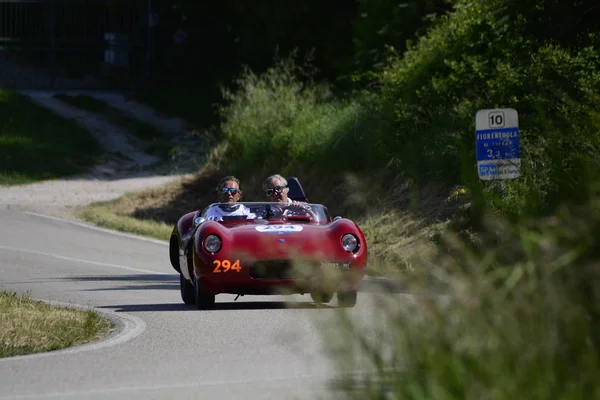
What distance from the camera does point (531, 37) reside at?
71.1 ft

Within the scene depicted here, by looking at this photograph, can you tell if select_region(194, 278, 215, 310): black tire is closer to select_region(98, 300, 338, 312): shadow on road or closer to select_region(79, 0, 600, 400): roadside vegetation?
select_region(98, 300, 338, 312): shadow on road

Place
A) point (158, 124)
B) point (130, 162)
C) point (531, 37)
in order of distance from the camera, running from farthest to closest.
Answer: point (158, 124) → point (130, 162) → point (531, 37)

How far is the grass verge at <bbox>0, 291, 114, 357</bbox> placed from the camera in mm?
11641

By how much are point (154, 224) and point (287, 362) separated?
21.0m

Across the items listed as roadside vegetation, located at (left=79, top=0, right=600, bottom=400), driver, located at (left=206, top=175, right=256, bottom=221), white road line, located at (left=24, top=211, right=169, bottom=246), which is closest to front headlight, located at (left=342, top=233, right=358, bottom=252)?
roadside vegetation, located at (left=79, top=0, right=600, bottom=400)

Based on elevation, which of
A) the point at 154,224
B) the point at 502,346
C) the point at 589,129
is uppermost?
the point at 589,129

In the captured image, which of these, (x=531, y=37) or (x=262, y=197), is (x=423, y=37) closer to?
(x=262, y=197)

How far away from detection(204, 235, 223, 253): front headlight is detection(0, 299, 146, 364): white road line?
98cm

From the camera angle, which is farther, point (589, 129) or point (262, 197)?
point (262, 197)

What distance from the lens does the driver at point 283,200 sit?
1552cm

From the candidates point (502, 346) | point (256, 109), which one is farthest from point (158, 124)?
point (502, 346)

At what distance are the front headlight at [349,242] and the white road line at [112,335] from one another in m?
2.12

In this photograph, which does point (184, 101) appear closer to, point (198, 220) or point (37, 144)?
point (37, 144)

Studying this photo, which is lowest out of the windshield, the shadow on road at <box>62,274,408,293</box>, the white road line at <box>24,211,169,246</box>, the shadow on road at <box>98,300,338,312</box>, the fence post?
the white road line at <box>24,211,169,246</box>
